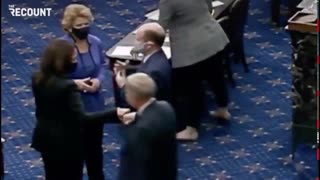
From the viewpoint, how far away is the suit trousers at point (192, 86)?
807 cm

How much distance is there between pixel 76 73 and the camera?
6.56m

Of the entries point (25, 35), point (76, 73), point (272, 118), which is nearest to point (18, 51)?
point (25, 35)

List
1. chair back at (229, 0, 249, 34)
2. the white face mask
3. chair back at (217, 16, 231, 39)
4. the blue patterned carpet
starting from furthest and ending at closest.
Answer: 1. chair back at (229, 0, 249, 34)
2. chair back at (217, 16, 231, 39)
3. the blue patterned carpet
4. the white face mask

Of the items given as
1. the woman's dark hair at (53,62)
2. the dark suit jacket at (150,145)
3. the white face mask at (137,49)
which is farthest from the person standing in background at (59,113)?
the white face mask at (137,49)

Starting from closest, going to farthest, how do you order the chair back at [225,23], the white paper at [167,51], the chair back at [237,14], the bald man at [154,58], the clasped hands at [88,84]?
the clasped hands at [88,84] → the bald man at [154,58] → the white paper at [167,51] → the chair back at [225,23] → the chair back at [237,14]

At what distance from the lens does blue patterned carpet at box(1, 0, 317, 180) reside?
7754mm

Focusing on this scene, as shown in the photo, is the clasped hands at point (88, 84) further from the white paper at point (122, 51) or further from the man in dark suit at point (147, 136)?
the white paper at point (122, 51)

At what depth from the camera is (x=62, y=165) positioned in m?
6.19

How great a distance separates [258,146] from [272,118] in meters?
0.60

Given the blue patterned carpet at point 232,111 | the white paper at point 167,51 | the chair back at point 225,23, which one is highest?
the chair back at point 225,23

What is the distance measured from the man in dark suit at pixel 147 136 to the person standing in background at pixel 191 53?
2.16 m

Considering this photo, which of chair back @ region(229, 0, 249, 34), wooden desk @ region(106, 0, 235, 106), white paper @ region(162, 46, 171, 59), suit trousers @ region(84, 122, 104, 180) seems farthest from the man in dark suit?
chair back @ region(229, 0, 249, 34)

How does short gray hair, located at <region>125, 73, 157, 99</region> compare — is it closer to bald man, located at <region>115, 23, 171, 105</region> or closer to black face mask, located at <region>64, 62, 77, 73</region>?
black face mask, located at <region>64, 62, 77, 73</region>

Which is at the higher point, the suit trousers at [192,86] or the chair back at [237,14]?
the chair back at [237,14]
